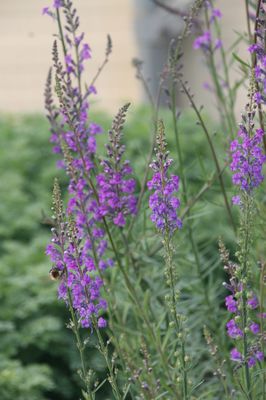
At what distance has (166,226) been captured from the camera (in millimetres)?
2170

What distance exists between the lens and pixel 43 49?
1283cm

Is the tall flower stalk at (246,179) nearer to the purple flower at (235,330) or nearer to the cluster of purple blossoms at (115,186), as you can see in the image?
the purple flower at (235,330)

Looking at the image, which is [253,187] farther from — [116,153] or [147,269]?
[147,269]

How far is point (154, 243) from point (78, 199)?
30.8 inches

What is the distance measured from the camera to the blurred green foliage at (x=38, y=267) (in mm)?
3617

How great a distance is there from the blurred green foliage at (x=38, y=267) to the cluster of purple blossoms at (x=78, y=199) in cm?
21

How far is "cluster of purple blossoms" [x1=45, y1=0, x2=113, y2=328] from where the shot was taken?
2225 millimetres

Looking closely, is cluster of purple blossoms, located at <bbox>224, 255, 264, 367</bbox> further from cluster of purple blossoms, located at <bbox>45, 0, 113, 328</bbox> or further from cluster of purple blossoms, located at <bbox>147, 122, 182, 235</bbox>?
cluster of purple blossoms, located at <bbox>45, 0, 113, 328</bbox>

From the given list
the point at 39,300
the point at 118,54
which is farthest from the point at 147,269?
the point at 118,54

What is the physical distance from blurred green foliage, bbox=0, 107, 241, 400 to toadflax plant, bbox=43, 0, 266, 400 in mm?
59

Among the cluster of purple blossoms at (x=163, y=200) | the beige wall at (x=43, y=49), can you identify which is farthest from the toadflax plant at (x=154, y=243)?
the beige wall at (x=43, y=49)

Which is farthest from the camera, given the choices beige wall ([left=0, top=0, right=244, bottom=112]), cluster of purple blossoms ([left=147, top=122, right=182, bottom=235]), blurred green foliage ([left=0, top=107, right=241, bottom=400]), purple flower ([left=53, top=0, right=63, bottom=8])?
beige wall ([left=0, top=0, right=244, bottom=112])

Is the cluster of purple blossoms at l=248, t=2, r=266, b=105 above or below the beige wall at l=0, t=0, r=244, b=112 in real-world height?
below

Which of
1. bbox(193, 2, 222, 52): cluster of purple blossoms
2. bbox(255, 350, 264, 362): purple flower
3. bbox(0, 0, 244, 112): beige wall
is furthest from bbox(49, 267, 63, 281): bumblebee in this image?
bbox(0, 0, 244, 112): beige wall
